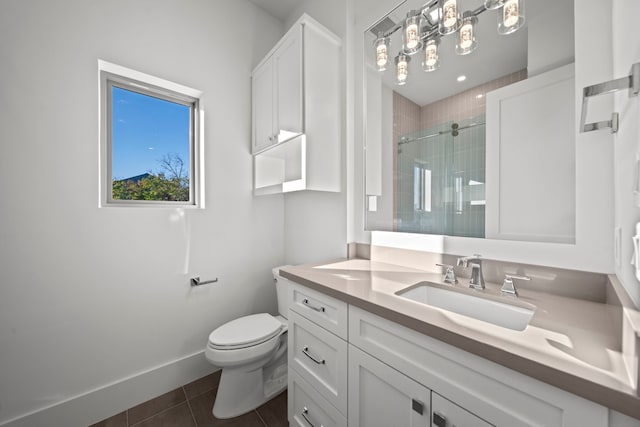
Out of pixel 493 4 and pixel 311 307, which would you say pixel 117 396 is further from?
pixel 493 4

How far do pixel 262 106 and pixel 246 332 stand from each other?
1614mm

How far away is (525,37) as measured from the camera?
1.03 metres

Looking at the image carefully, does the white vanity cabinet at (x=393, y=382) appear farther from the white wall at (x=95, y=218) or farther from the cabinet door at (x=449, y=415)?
the white wall at (x=95, y=218)

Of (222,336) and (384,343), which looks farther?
(222,336)

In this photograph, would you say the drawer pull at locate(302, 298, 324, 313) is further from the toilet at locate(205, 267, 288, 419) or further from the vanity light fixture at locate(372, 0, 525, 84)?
the vanity light fixture at locate(372, 0, 525, 84)

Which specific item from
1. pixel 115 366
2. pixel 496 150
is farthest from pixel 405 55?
pixel 115 366

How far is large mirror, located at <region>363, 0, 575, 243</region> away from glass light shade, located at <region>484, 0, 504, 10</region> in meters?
0.04

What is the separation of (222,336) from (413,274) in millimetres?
1172

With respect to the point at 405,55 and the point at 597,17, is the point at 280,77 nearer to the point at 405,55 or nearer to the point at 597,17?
the point at 405,55

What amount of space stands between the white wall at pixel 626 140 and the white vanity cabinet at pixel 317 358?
0.83 meters

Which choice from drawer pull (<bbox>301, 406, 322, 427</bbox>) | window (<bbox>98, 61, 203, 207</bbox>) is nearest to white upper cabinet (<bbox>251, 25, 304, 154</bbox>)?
window (<bbox>98, 61, 203, 207</bbox>)

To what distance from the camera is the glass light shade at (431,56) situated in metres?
1.29

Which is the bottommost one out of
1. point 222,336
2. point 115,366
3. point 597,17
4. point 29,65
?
point 115,366

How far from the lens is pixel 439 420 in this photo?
689 millimetres
